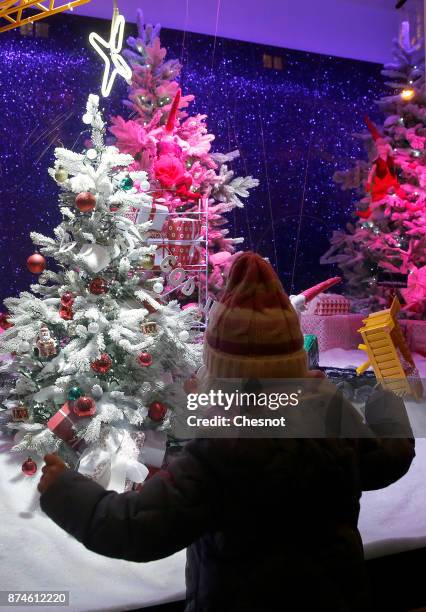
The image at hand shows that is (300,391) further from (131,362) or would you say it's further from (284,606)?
(131,362)

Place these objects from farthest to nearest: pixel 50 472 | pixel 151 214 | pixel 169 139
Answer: pixel 169 139 → pixel 151 214 → pixel 50 472

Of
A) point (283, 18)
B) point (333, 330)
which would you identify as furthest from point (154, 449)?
point (283, 18)

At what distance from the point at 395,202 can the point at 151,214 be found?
307 centimetres

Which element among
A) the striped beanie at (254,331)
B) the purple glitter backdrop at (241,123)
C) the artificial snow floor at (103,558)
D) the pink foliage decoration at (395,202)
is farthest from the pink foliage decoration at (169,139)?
the striped beanie at (254,331)

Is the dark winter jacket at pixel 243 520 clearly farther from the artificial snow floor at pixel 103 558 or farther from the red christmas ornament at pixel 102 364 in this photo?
the red christmas ornament at pixel 102 364

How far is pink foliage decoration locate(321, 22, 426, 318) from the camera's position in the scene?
15.6 ft

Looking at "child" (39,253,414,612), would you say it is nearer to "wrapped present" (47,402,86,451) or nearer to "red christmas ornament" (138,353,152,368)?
"wrapped present" (47,402,86,451)

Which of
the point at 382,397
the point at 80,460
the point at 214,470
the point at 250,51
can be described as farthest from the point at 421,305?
the point at 214,470

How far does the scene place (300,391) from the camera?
927 millimetres

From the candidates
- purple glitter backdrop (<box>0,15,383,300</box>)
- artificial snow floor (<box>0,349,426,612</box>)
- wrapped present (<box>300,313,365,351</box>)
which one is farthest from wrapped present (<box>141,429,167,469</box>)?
purple glitter backdrop (<box>0,15,383,300</box>)

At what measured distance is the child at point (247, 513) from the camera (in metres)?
0.83

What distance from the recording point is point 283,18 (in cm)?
452

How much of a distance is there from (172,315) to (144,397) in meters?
0.34

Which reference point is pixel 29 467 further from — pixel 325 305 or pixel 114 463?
pixel 325 305
